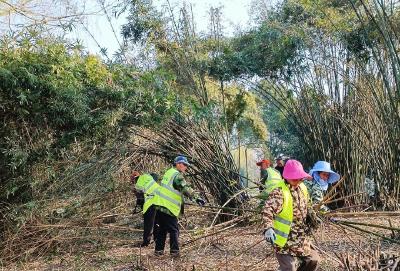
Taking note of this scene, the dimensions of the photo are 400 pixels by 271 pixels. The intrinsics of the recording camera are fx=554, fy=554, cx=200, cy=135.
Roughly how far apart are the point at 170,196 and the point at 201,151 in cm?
246

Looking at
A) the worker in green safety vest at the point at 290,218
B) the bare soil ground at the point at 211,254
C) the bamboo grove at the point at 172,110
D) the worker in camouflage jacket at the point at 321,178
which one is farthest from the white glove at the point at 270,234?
the bamboo grove at the point at 172,110

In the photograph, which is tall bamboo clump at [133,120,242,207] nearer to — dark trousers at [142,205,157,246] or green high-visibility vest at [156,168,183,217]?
dark trousers at [142,205,157,246]

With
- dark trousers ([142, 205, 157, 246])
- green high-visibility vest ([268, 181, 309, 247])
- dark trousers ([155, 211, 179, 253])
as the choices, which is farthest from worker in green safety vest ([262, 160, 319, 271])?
dark trousers ([142, 205, 157, 246])

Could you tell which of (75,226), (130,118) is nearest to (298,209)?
(130,118)

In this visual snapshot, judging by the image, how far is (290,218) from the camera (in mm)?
4395

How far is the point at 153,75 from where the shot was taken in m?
7.57

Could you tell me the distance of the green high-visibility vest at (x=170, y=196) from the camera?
6703mm

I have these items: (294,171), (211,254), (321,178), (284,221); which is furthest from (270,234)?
(211,254)

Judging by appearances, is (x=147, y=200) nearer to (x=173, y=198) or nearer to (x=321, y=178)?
(x=173, y=198)

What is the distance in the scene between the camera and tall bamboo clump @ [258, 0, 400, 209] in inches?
346

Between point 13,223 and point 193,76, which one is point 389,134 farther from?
point 13,223

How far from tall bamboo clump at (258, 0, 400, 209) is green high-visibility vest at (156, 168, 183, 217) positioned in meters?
3.52

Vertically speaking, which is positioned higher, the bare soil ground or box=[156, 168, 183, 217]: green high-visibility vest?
box=[156, 168, 183, 217]: green high-visibility vest

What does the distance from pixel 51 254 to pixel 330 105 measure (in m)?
5.37
